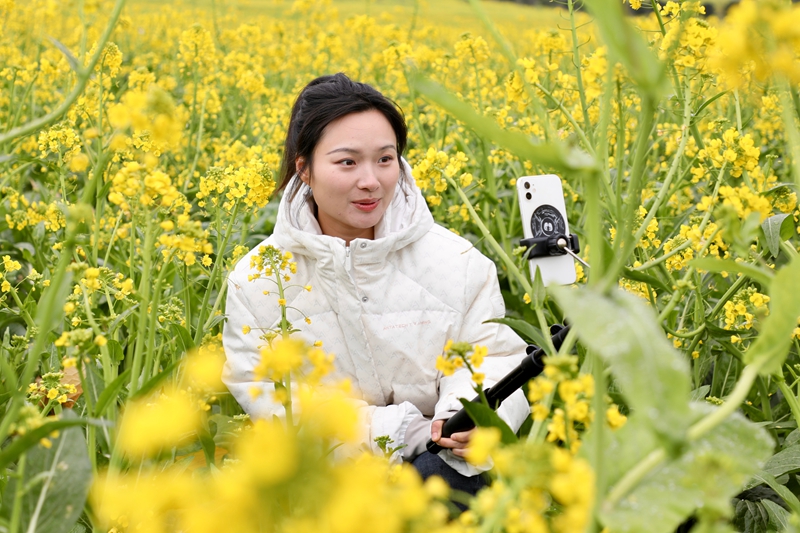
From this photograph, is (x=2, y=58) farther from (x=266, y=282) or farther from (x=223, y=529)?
(x=223, y=529)

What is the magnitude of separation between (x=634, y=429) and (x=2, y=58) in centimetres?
526

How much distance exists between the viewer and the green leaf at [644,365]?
64 cm

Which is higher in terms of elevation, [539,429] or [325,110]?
[325,110]

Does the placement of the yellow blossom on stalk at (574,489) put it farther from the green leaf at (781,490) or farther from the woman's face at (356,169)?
the woman's face at (356,169)

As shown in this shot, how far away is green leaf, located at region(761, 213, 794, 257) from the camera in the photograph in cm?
160

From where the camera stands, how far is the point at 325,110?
82.7 inches

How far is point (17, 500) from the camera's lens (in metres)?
0.96

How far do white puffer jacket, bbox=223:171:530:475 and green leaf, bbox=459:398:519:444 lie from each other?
849 mm

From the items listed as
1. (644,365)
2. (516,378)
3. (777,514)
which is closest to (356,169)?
(516,378)

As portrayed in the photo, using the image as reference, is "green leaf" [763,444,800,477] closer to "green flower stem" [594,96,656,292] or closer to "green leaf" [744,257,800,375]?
"green leaf" [744,257,800,375]

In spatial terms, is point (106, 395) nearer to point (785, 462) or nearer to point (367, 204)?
point (367, 204)

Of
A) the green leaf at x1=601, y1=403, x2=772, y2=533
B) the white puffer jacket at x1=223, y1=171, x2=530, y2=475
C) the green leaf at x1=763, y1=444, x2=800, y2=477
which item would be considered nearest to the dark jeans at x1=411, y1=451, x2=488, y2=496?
the white puffer jacket at x1=223, y1=171, x2=530, y2=475

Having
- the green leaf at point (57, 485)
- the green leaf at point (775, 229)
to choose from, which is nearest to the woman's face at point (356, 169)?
the green leaf at point (775, 229)

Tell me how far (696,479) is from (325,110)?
5.14ft
